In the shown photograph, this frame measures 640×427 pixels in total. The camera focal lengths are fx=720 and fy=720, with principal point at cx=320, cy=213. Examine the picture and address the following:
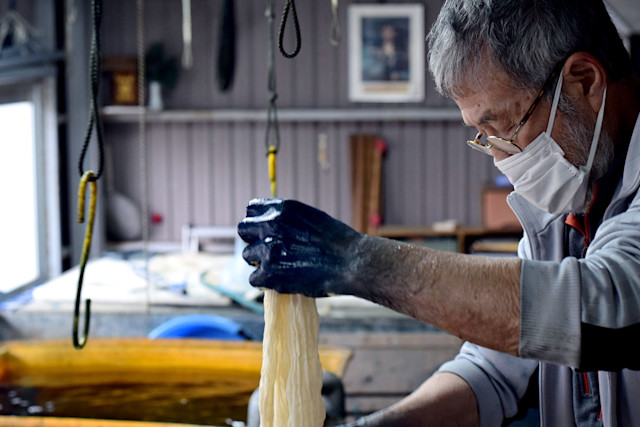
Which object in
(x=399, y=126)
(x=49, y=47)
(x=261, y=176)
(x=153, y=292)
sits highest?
(x=49, y=47)

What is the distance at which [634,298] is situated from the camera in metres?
1.00

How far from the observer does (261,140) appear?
22.3ft

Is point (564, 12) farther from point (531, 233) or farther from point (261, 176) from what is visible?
point (261, 176)

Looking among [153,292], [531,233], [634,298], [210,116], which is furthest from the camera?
[210,116]

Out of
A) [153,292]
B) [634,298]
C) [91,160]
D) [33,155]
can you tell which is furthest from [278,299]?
[91,160]

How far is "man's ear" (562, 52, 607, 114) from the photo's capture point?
128 centimetres

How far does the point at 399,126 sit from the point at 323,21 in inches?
47.2

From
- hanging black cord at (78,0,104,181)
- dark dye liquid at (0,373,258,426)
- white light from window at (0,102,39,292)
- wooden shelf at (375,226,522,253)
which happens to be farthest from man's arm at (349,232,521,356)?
wooden shelf at (375,226,522,253)

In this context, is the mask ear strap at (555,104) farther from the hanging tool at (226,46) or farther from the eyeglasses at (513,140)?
the hanging tool at (226,46)

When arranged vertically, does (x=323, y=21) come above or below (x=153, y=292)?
above

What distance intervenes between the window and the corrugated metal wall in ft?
2.52

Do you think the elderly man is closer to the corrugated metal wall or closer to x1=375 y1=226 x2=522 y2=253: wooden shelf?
x1=375 y1=226 x2=522 y2=253: wooden shelf

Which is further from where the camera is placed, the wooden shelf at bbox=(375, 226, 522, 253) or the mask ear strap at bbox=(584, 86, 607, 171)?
the wooden shelf at bbox=(375, 226, 522, 253)

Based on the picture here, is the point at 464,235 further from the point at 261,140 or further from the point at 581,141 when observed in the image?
the point at 581,141
